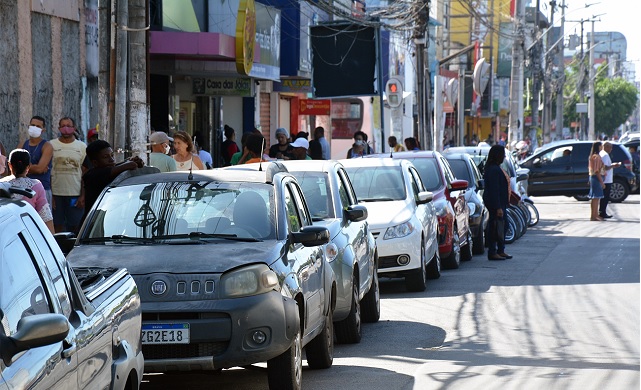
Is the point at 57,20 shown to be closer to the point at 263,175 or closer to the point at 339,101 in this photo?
the point at 263,175

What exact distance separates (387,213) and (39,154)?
4.10 meters

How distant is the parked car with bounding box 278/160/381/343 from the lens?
34.7ft

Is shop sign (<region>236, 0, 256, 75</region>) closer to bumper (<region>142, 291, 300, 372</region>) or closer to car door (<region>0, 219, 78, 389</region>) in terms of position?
bumper (<region>142, 291, 300, 372</region>)

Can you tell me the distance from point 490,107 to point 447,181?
2326 inches

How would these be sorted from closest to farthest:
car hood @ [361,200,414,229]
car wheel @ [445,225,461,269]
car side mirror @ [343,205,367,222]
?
car side mirror @ [343,205,367,222]
car hood @ [361,200,414,229]
car wheel @ [445,225,461,269]

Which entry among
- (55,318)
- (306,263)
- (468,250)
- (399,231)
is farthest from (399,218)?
(55,318)

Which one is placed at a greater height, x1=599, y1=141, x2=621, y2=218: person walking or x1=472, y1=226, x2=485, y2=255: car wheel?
x1=599, y1=141, x2=621, y2=218: person walking

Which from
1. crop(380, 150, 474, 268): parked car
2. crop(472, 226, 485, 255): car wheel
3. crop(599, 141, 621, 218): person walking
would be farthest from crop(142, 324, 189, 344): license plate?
crop(599, 141, 621, 218): person walking

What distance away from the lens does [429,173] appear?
1866cm

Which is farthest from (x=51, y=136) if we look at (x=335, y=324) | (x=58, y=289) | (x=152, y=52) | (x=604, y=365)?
(x=58, y=289)

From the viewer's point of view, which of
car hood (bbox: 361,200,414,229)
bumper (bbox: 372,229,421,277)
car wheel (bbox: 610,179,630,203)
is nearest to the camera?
bumper (bbox: 372,229,421,277)

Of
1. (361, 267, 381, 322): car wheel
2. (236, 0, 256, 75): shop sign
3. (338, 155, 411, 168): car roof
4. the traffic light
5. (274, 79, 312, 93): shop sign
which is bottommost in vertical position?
(361, 267, 381, 322): car wheel

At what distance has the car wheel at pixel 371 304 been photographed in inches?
484

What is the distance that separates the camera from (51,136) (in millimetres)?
18547
